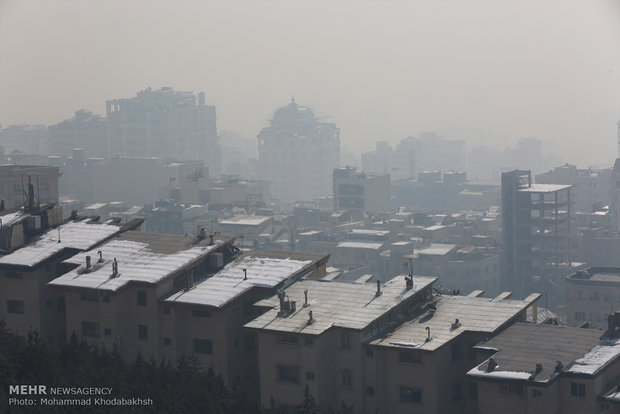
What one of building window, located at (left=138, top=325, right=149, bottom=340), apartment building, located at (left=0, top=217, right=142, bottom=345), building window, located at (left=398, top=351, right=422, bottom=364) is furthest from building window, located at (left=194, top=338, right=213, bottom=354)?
building window, located at (left=398, top=351, right=422, bottom=364)

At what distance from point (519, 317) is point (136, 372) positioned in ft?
49.4

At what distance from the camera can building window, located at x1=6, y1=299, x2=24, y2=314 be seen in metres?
50.8

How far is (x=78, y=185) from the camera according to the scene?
19112 cm

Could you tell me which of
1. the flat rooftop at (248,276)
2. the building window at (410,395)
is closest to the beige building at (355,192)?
the flat rooftop at (248,276)

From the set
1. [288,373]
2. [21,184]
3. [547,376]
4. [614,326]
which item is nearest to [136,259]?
[288,373]

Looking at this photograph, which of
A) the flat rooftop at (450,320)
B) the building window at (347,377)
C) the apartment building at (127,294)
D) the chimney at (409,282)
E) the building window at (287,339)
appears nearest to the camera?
the flat rooftop at (450,320)

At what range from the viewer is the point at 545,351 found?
136 feet

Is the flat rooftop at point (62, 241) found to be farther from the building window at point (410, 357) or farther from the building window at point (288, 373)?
the building window at point (410, 357)

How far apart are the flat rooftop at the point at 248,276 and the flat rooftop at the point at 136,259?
3.80ft

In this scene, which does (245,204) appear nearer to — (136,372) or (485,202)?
(485,202)

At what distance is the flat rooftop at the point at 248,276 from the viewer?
47.1 m

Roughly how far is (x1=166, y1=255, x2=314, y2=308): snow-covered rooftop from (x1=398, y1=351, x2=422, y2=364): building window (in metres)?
7.37

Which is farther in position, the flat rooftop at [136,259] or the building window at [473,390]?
the flat rooftop at [136,259]

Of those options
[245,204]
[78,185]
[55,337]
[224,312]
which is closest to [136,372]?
[224,312]
